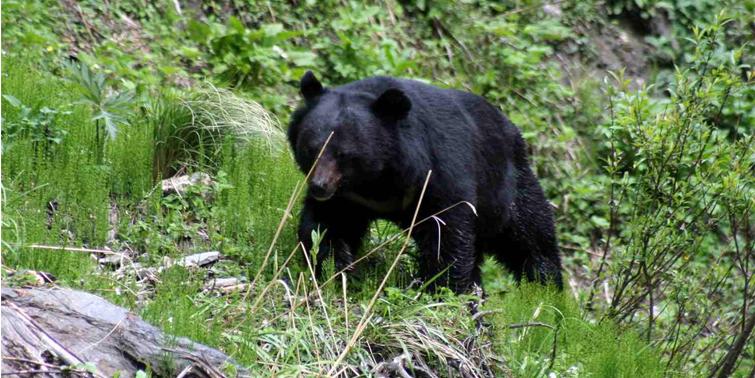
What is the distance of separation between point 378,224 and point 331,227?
5.57ft

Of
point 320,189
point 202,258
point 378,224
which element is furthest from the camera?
point 378,224

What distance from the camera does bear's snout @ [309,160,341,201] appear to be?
4.88m

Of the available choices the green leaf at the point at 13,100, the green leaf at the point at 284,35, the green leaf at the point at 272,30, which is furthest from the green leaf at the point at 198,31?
the green leaf at the point at 13,100

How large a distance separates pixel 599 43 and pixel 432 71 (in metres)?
2.74

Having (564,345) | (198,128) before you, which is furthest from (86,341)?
(198,128)

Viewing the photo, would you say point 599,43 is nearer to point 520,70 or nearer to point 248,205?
point 520,70

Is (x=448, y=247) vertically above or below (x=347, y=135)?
below

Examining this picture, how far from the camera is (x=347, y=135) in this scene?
503cm

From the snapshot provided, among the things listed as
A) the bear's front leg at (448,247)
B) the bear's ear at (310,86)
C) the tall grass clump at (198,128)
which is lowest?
the bear's front leg at (448,247)

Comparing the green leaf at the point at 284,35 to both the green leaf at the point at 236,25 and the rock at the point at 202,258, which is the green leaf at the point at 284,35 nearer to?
the green leaf at the point at 236,25

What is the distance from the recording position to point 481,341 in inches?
175

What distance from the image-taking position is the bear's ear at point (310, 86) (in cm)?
525

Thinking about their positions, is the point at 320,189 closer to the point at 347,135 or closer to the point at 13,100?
the point at 347,135

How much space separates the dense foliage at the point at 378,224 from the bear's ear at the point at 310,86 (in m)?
0.91
